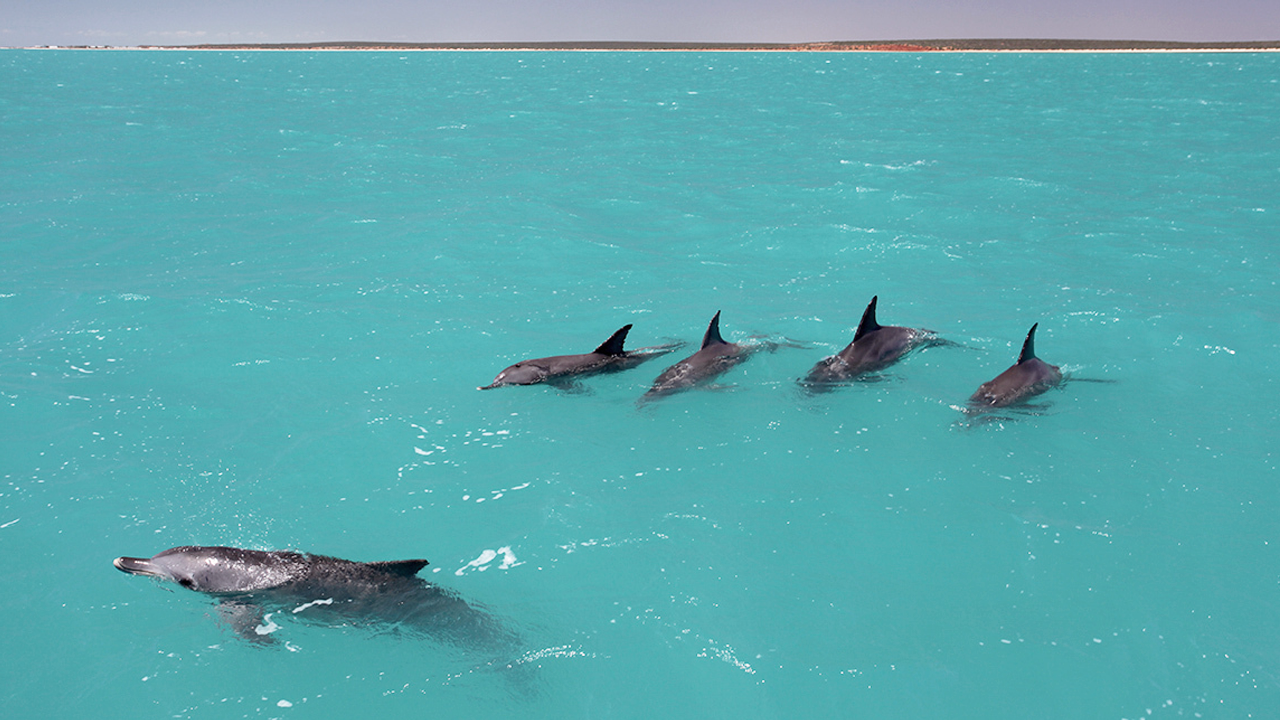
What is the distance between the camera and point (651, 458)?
866 centimetres

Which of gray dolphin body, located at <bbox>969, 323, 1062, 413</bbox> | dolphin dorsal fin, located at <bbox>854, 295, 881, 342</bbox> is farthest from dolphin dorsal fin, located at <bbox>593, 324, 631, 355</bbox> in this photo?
gray dolphin body, located at <bbox>969, 323, 1062, 413</bbox>

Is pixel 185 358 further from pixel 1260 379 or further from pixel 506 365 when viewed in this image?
pixel 1260 379

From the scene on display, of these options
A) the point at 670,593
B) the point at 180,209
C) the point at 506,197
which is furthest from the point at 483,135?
the point at 670,593

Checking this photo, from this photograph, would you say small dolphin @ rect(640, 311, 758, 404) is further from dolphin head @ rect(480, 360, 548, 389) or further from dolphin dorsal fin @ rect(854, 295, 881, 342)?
dolphin dorsal fin @ rect(854, 295, 881, 342)

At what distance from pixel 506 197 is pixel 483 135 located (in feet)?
50.8

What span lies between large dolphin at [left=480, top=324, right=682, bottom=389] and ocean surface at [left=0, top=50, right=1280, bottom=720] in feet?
0.78

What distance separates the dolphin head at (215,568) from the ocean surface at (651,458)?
27cm

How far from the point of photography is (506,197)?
2205cm

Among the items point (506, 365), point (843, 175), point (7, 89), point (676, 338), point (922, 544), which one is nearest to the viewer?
point (922, 544)

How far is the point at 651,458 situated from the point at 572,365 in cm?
220

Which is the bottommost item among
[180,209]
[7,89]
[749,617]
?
[749,617]

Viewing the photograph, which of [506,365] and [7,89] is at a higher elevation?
[7,89]

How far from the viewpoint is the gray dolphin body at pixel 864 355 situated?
10242 mm

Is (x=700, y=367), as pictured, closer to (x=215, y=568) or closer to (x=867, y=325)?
(x=867, y=325)
